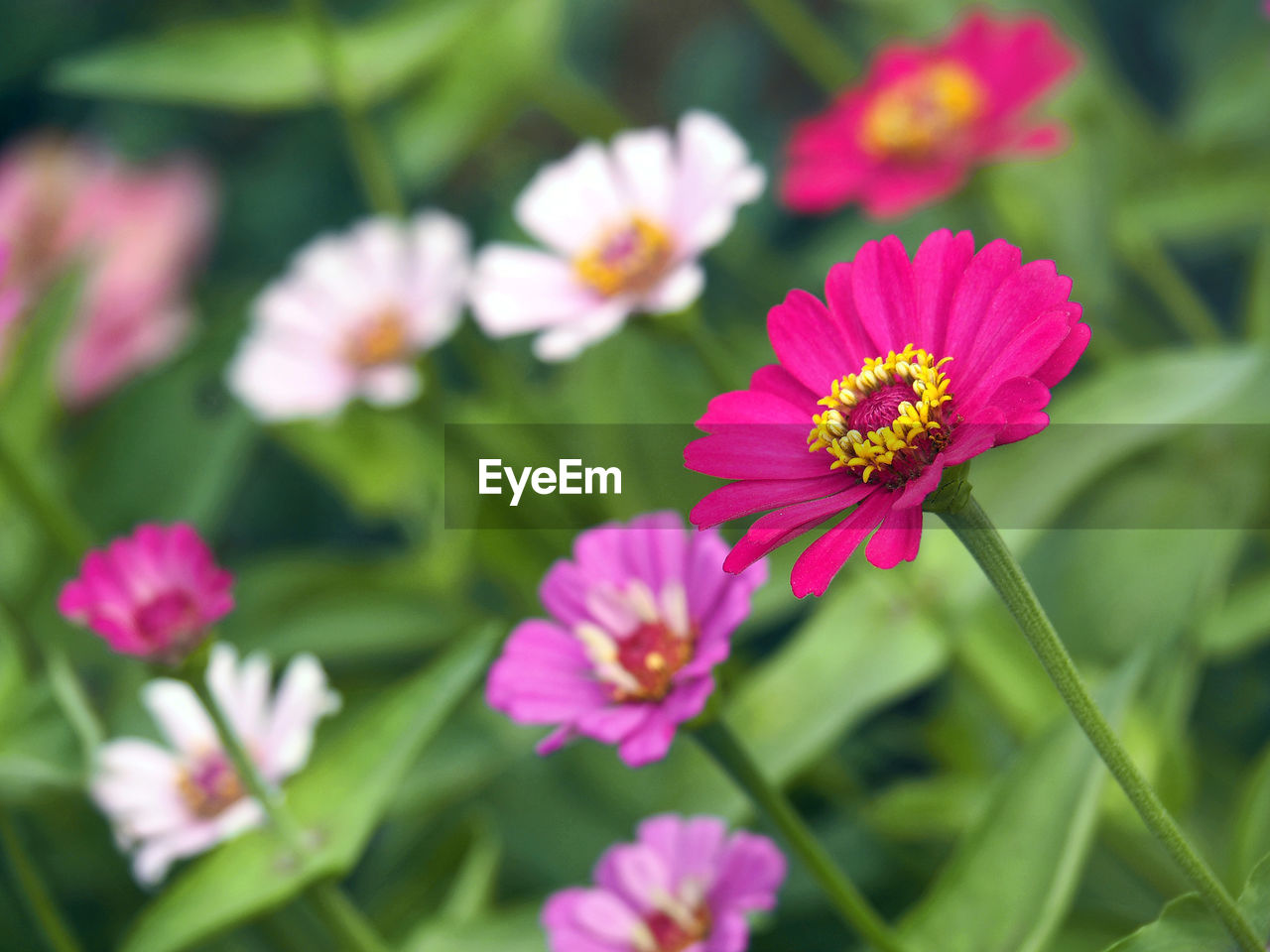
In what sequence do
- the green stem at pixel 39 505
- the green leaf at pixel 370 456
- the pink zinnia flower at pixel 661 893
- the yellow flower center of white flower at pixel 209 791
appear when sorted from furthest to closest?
the green leaf at pixel 370 456, the green stem at pixel 39 505, the yellow flower center of white flower at pixel 209 791, the pink zinnia flower at pixel 661 893

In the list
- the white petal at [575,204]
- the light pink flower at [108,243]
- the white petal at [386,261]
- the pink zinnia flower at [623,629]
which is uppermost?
the light pink flower at [108,243]

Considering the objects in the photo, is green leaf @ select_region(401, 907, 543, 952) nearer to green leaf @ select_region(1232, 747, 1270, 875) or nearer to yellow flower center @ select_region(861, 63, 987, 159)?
green leaf @ select_region(1232, 747, 1270, 875)

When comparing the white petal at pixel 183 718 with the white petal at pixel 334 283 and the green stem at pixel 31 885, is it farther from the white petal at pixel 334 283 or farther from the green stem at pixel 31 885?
the white petal at pixel 334 283

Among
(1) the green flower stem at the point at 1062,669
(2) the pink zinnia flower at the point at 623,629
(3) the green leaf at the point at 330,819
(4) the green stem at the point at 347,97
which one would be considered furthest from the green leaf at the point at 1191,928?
(4) the green stem at the point at 347,97

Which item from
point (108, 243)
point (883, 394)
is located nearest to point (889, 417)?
point (883, 394)

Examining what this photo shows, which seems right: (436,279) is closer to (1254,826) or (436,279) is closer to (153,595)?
(153,595)
